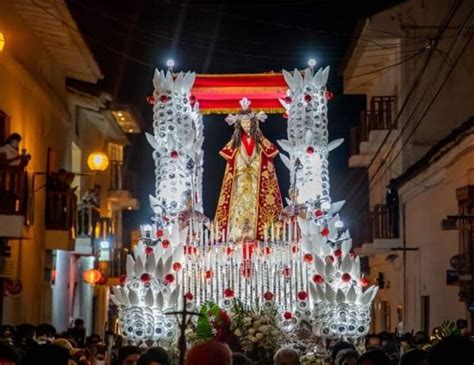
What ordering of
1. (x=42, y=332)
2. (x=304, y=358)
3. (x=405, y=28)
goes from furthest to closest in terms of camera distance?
(x=405, y=28)
(x=42, y=332)
(x=304, y=358)

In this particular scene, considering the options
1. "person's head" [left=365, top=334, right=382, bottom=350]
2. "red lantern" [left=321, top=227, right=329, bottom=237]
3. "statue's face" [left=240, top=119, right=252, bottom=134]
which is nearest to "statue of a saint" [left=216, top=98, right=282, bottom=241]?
"statue's face" [left=240, top=119, right=252, bottom=134]

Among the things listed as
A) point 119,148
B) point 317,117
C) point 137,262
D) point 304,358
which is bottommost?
point 304,358

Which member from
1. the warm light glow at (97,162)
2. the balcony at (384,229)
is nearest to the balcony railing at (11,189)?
the warm light glow at (97,162)

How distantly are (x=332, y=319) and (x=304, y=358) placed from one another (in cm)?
194

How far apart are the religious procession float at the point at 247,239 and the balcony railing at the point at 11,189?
2.99 m

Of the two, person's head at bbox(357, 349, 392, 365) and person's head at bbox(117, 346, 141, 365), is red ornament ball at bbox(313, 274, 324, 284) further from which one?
person's head at bbox(357, 349, 392, 365)

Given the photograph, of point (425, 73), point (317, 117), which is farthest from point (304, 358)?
point (425, 73)

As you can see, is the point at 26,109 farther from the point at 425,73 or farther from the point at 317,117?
the point at 425,73

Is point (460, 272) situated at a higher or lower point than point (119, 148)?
lower

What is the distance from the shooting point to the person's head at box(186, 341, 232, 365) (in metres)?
6.22

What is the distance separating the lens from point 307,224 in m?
19.1

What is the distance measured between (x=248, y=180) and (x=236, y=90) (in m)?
1.52

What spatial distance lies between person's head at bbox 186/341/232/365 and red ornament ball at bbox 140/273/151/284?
40.2 feet

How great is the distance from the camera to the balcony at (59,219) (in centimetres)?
2845
